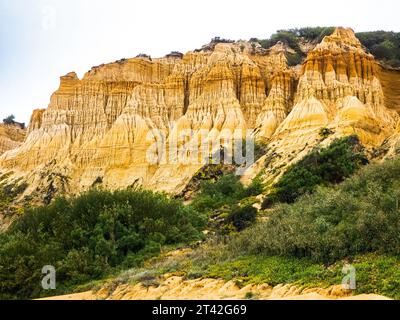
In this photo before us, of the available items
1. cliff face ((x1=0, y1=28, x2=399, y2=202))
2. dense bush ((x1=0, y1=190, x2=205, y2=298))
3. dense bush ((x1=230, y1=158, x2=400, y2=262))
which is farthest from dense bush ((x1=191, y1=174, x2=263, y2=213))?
dense bush ((x1=230, y1=158, x2=400, y2=262))

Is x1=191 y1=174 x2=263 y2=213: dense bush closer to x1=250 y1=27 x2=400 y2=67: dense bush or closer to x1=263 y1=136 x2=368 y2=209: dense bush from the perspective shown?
x1=263 y1=136 x2=368 y2=209: dense bush

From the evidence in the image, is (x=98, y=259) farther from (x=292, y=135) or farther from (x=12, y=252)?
(x=292, y=135)

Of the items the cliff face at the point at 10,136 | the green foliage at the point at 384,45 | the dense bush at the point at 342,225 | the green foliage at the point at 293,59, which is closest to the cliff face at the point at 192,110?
the green foliage at the point at 293,59

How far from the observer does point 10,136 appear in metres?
82.8

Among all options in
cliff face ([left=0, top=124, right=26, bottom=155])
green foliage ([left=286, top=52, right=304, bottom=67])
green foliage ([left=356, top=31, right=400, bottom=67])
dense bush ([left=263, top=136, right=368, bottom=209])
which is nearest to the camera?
dense bush ([left=263, top=136, right=368, bottom=209])

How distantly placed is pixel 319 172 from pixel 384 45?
39455mm

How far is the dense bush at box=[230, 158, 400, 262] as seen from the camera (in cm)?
1555

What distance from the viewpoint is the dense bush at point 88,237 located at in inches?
878

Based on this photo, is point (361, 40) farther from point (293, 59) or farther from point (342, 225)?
point (342, 225)

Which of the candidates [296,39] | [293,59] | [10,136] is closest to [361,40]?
[296,39]

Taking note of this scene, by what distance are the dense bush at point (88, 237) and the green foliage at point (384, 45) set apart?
41874 millimetres

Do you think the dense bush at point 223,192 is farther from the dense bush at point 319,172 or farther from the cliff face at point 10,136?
the cliff face at point 10,136

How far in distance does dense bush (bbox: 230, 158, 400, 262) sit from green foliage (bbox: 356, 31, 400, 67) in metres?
43.8
